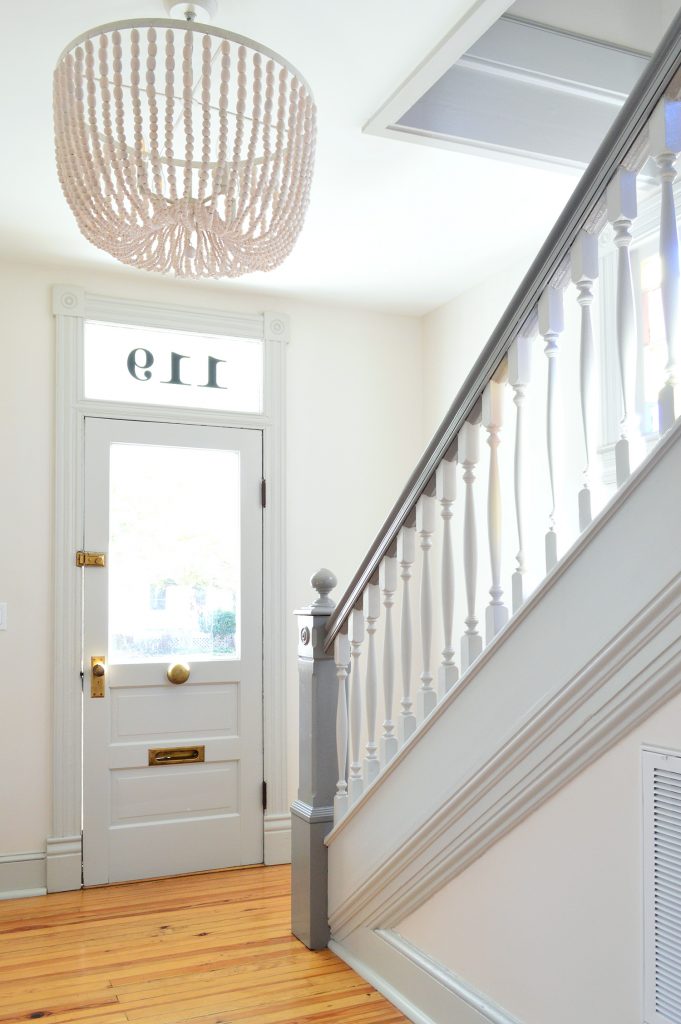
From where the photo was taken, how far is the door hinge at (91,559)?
3881 millimetres

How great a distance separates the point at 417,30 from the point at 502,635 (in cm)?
156

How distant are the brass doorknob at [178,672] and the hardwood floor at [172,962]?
857 mm

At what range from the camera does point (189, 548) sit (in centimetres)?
411

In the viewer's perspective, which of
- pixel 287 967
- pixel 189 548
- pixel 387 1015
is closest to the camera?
pixel 387 1015

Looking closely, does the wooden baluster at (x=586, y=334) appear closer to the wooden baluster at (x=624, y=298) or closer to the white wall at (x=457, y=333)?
the wooden baluster at (x=624, y=298)

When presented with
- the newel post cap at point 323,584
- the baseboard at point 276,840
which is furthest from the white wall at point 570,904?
the baseboard at point 276,840

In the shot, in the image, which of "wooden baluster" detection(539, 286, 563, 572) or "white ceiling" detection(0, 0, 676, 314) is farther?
"white ceiling" detection(0, 0, 676, 314)

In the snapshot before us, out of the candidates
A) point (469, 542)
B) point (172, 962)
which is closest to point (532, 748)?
point (469, 542)

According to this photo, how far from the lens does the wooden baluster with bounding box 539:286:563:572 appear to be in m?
1.94

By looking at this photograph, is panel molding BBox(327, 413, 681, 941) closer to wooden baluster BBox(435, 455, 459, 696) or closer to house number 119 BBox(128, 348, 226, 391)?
wooden baluster BBox(435, 455, 459, 696)

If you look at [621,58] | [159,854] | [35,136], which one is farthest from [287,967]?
[621,58]

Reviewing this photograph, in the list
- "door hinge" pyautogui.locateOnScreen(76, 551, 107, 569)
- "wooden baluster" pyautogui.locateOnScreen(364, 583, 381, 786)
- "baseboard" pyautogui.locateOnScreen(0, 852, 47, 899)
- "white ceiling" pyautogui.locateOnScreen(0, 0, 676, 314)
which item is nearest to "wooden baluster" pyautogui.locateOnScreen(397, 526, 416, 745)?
"wooden baluster" pyautogui.locateOnScreen(364, 583, 381, 786)

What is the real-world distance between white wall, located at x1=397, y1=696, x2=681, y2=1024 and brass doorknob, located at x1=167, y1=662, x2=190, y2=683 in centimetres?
199

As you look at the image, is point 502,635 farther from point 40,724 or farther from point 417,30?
point 40,724
